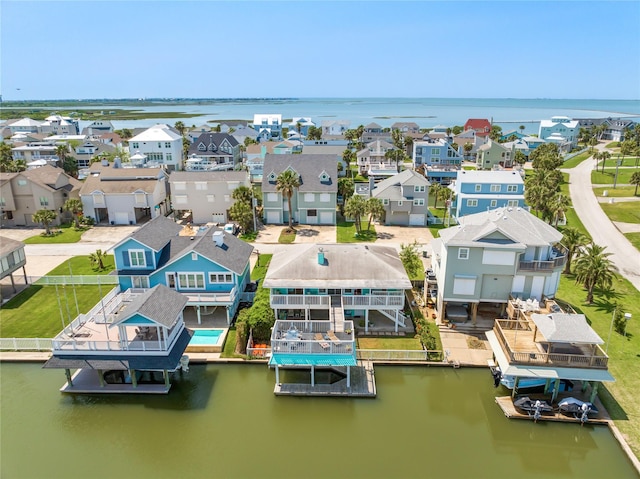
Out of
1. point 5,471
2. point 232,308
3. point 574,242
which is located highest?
point 574,242

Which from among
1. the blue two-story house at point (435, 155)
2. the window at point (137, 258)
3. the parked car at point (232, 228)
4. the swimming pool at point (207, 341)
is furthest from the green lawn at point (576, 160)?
the window at point (137, 258)

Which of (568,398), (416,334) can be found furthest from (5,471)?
(568,398)

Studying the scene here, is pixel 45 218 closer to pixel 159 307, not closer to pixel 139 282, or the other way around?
pixel 139 282

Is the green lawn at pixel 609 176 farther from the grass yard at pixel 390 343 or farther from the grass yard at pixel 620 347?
the grass yard at pixel 390 343

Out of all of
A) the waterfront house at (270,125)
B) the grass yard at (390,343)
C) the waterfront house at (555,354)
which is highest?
the waterfront house at (270,125)

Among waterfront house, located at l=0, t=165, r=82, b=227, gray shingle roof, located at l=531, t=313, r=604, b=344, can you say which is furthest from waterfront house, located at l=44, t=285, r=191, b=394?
waterfront house, located at l=0, t=165, r=82, b=227

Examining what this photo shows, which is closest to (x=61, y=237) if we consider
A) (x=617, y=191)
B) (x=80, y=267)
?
(x=80, y=267)

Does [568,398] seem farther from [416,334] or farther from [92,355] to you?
[92,355]
